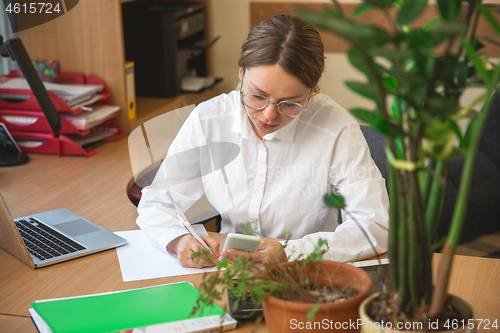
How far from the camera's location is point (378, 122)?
55 cm

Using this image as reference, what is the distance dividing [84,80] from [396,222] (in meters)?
1.85

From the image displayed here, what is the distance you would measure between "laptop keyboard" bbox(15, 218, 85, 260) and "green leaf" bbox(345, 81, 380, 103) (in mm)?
875

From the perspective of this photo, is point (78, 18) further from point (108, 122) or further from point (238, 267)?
point (238, 267)

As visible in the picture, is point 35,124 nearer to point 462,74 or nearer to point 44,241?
point 44,241

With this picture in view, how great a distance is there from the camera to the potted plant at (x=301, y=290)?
0.71 m

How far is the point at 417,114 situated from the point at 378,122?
0.17 feet

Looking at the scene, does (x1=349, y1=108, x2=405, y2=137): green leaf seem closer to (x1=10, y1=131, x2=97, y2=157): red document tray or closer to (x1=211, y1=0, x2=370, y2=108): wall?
(x1=10, y1=131, x2=97, y2=157): red document tray

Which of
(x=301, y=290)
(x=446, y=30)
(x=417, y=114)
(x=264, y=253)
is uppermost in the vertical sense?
(x=446, y=30)

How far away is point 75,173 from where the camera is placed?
5.86ft

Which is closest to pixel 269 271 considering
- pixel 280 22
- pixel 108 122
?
pixel 280 22

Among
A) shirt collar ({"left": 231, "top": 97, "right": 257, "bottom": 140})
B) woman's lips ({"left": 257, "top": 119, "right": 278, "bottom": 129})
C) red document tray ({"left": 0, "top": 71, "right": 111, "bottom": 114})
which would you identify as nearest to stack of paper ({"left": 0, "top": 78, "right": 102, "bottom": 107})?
red document tray ({"left": 0, "top": 71, "right": 111, "bottom": 114})

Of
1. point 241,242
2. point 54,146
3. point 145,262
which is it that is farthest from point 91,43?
point 241,242

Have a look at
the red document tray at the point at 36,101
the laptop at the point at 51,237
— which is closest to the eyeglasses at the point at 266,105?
the laptop at the point at 51,237

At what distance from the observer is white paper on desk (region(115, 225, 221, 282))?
1102 mm
